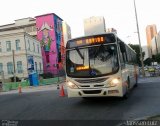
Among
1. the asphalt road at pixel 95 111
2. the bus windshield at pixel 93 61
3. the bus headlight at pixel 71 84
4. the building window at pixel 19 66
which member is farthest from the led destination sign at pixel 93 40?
the building window at pixel 19 66

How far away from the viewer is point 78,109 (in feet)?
40.5

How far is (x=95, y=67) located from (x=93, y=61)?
28 centimetres

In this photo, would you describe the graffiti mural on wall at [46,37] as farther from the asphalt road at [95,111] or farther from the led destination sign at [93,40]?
the led destination sign at [93,40]

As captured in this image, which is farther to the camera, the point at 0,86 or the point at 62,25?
the point at 62,25

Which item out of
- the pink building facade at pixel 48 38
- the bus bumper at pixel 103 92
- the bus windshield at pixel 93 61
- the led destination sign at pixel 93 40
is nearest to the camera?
the bus bumper at pixel 103 92

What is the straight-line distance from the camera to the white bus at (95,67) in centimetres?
1254

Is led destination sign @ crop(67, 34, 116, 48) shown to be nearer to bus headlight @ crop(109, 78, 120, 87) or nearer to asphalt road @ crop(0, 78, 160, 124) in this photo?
bus headlight @ crop(109, 78, 120, 87)

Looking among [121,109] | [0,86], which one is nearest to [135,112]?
[121,109]

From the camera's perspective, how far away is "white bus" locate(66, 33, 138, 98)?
1254 cm

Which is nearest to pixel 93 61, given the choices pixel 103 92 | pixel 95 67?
pixel 95 67

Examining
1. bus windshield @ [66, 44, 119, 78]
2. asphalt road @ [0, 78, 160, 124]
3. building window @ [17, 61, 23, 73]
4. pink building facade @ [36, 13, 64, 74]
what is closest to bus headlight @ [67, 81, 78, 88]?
bus windshield @ [66, 44, 119, 78]

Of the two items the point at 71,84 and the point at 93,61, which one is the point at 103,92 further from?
the point at 71,84

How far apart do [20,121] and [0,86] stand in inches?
1254

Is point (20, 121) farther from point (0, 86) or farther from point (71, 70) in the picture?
point (0, 86)
